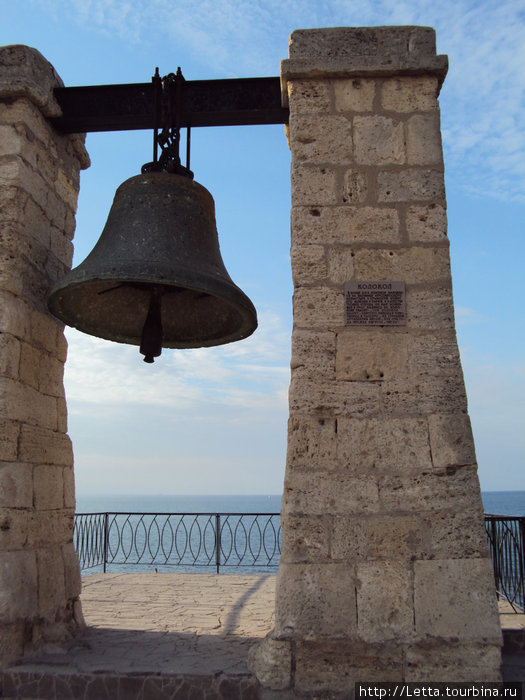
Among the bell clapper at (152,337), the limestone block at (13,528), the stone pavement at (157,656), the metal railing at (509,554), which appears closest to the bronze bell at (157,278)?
the bell clapper at (152,337)

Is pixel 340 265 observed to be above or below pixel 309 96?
below

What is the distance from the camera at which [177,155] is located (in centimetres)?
380

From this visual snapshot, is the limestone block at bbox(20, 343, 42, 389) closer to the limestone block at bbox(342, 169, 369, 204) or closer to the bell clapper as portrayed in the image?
the bell clapper

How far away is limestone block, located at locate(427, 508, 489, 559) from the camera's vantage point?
298 centimetres

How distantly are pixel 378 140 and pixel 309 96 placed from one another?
51 cm

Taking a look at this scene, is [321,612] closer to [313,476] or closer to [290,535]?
[290,535]

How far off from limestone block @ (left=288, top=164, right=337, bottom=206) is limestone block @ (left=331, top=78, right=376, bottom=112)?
432 mm

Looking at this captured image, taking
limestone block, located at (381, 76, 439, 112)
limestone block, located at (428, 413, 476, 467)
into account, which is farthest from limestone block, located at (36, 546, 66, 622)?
limestone block, located at (381, 76, 439, 112)

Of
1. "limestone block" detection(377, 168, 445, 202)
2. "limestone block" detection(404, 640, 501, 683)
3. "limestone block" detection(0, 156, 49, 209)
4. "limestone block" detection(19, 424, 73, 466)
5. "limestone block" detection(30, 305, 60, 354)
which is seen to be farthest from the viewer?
"limestone block" detection(30, 305, 60, 354)

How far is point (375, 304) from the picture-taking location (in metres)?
3.32

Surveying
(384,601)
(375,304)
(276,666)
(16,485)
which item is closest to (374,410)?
(375,304)

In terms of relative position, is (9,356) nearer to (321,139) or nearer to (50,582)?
(50,582)

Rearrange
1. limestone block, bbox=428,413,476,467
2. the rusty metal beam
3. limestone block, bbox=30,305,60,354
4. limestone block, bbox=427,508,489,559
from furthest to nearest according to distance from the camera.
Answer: the rusty metal beam → limestone block, bbox=30,305,60,354 → limestone block, bbox=428,413,476,467 → limestone block, bbox=427,508,489,559

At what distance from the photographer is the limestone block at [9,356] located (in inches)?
139
